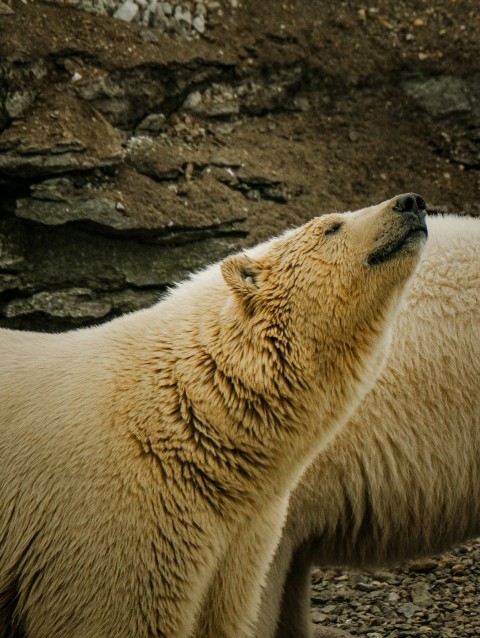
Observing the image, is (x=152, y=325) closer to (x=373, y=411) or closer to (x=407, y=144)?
(x=373, y=411)

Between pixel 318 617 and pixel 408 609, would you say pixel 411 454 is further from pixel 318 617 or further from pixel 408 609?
pixel 318 617

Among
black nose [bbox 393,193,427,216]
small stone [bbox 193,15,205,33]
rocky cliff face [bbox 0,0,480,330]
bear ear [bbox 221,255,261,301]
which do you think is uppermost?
small stone [bbox 193,15,205,33]

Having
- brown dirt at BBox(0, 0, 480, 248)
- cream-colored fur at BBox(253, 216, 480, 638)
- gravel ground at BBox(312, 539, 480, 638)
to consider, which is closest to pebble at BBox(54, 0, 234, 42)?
brown dirt at BBox(0, 0, 480, 248)

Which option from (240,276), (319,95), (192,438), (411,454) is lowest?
(411,454)

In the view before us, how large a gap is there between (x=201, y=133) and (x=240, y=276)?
356cm

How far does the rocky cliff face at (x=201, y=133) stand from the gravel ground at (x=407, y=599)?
7.95 ft

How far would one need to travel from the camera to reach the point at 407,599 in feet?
17.6

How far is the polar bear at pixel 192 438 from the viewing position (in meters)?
3.13

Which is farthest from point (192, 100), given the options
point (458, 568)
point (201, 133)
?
point (458, 568)

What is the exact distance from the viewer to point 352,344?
331 centimetres

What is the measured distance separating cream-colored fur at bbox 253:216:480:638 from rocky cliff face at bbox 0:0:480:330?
2.28 metres

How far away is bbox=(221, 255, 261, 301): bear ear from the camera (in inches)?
133

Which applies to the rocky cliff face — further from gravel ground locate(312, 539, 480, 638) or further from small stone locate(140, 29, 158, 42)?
gravel ground locate(312, 539, 480, 638)

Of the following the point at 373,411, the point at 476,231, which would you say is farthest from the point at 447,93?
the point at 373,411
